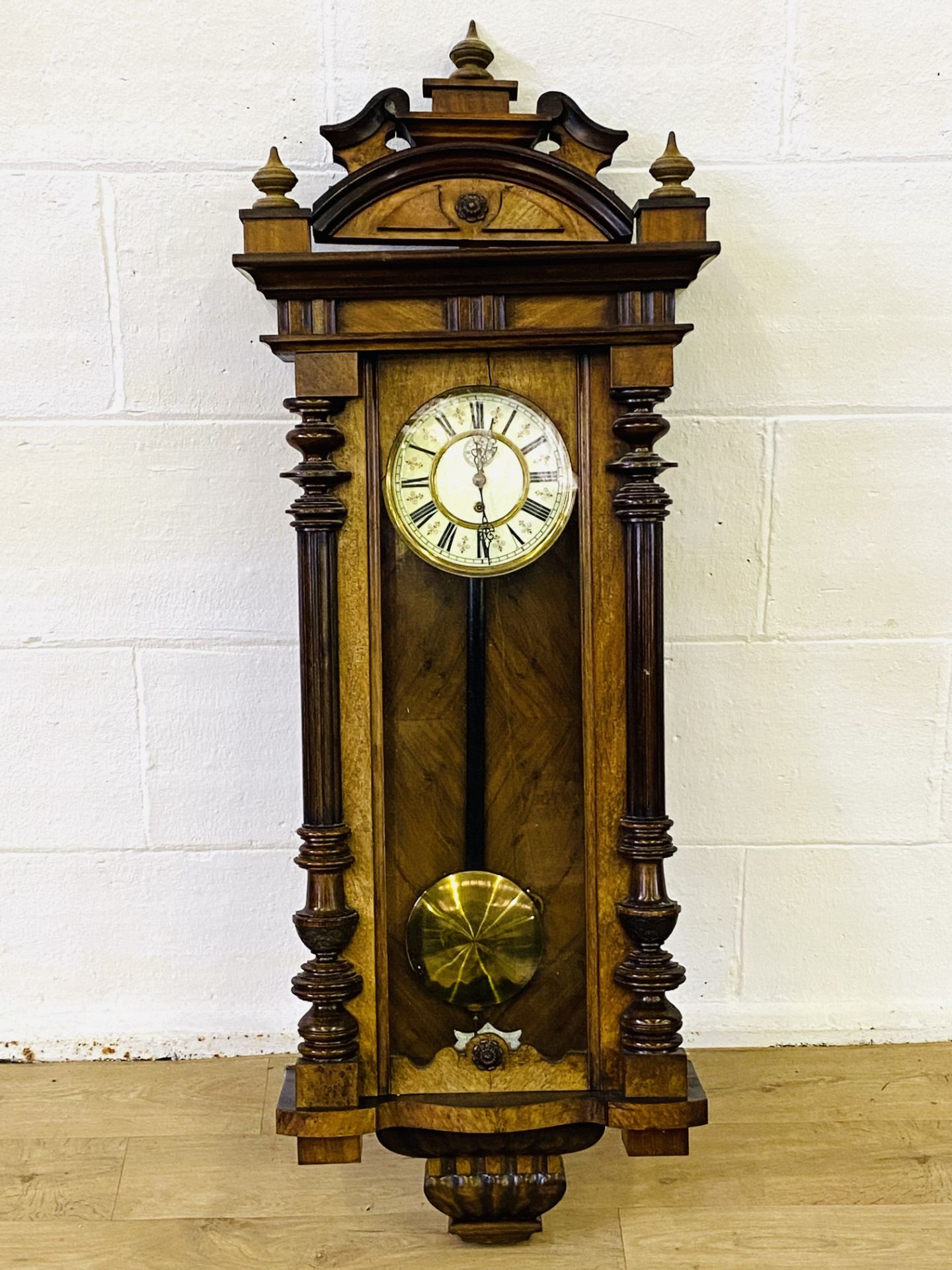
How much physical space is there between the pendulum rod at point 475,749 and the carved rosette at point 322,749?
0.13 meters

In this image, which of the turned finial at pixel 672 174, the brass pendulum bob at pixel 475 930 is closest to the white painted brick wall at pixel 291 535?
the turned finial at pixel 672 174

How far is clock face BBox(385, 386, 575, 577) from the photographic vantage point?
1.12m

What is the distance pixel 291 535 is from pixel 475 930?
0.52 meters

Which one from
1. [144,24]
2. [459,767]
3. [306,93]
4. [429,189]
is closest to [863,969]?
[459,767]

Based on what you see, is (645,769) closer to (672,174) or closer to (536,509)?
(536,509)

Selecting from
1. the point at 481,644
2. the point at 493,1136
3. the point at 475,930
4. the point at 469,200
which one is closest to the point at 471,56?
the point at 469,200

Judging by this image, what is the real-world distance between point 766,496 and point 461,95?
0.58 m

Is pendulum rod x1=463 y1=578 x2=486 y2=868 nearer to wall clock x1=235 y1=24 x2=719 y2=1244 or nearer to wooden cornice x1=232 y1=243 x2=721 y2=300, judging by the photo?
wall clock x1=235 y1=24 x2=719 y2=1244

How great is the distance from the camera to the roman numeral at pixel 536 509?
1.12 meters

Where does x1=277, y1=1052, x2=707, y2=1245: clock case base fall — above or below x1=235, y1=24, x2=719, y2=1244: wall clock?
below

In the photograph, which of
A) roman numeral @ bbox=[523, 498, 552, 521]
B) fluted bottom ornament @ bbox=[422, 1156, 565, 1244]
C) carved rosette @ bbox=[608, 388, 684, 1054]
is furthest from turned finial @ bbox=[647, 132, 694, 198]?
fluted bottom ornament @ bbox=[422, 1156, 565, 1244]

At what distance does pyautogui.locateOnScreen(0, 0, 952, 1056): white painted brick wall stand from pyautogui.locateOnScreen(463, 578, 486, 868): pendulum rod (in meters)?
0.32

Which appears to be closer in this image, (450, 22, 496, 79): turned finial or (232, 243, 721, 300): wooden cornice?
(232, 243, 721, 300): wooden cornice

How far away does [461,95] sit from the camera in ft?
3.84
